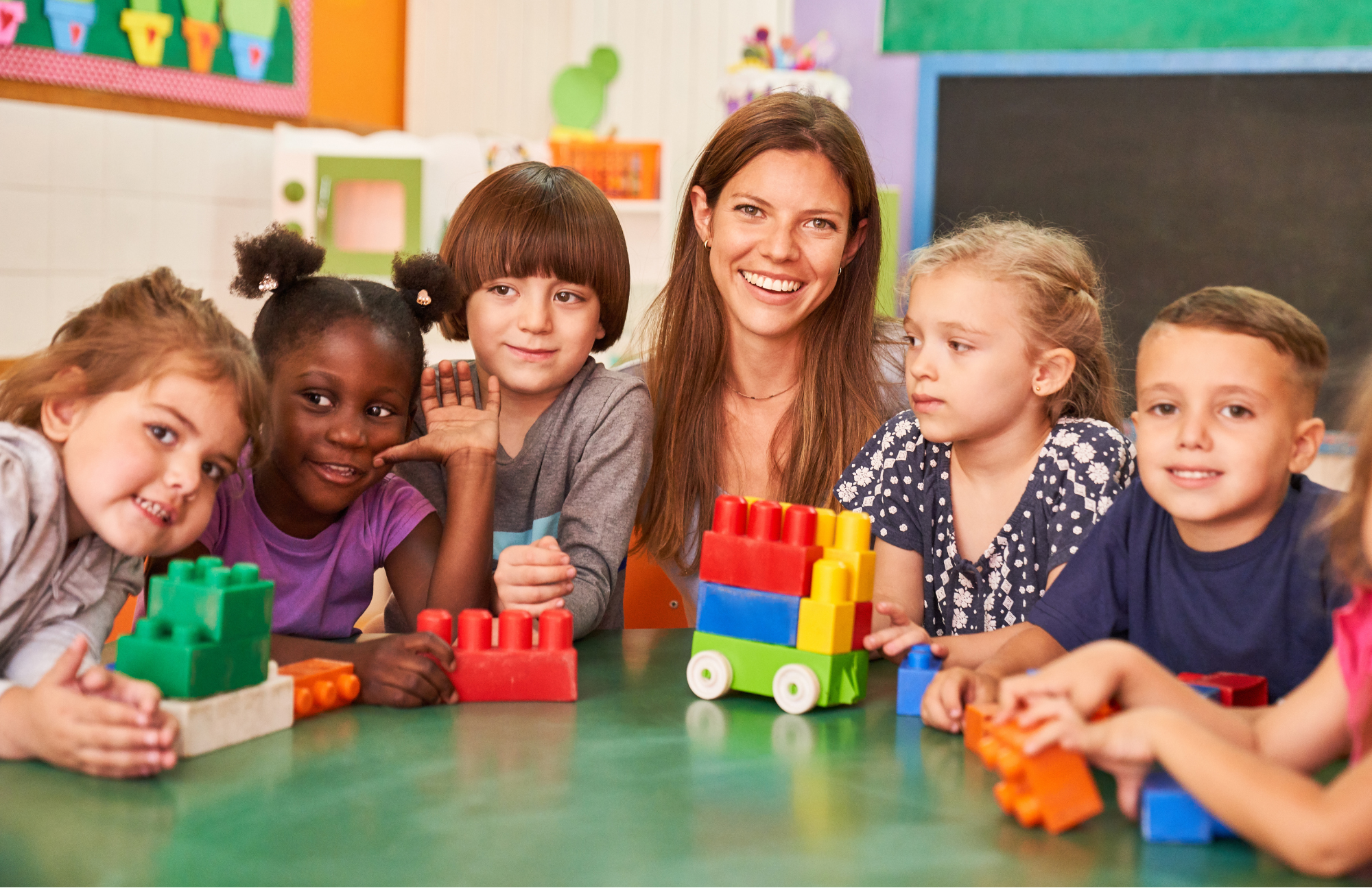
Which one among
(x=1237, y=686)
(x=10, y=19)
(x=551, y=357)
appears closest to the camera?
(x=1237, y=686)

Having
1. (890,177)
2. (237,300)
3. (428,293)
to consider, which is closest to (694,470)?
(428,293)

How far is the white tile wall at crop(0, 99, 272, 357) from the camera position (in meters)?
3.45

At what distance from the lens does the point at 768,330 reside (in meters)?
1.90

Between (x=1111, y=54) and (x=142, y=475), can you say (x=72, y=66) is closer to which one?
(x=142, y=475)

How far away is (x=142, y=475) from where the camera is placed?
110 cm

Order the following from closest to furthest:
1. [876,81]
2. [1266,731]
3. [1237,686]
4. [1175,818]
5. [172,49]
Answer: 1. [1175,818]
2. [1266,731]
3. [1237,686]
4. [172,49]
5. [876,81]

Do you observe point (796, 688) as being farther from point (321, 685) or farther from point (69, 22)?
point (69, 22)

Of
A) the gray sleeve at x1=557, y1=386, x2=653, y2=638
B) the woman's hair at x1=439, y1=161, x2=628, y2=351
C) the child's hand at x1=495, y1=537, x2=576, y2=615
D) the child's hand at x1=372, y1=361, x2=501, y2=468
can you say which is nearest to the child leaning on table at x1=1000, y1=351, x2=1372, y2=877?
the child's hand at x1=495, y1=537, x2=576, y2=615

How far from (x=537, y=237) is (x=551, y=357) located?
16cm

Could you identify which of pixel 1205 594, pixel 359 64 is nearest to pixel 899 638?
pixel 1205 594

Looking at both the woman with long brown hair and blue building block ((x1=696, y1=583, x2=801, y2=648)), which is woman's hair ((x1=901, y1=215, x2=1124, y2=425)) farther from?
blue building block ((x1=696, y1=583, x2=801, y2=648))

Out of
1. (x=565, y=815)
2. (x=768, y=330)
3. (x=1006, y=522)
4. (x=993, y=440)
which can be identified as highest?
(x=768, y=330)

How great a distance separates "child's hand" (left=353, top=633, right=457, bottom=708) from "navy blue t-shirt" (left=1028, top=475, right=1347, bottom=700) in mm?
621

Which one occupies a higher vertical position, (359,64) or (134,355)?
(359,64)
